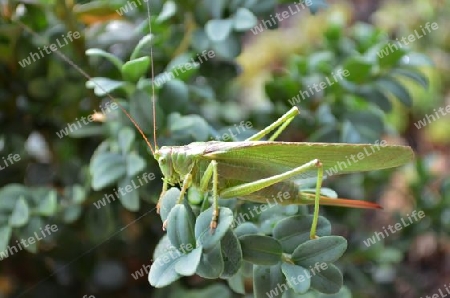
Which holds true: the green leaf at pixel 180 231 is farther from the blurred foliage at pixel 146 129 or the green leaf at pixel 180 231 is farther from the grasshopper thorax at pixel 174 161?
the grasshopper thorax at pixel 174 161

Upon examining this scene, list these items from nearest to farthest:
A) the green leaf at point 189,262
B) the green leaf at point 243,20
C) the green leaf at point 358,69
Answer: the green leaf at point 189,262 < the green leaf at point 243,20 < the green leaf at point 358,69

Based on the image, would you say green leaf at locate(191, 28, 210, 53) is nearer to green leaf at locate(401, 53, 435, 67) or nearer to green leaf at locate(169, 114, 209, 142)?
green leaf at locate(169, 114, 209, 142)

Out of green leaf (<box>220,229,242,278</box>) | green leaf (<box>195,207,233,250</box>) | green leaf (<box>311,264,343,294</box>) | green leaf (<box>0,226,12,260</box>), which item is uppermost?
green leaf (<box>0,226,12,260</box>)

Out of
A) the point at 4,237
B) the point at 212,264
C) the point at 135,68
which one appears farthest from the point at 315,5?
the point at 4,237

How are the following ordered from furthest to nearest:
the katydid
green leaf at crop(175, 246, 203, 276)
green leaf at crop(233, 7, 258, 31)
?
1. green leaf at crop(233, 7, 258, 31)
2. the katydid
3. green leaf at crop(175, 246, 203, 276)

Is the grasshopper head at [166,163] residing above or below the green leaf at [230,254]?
above

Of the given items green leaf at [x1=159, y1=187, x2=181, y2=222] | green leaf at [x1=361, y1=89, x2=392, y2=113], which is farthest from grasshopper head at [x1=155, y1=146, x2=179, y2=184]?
green leaf at [x1=361, y1=89, x2=392, y2=113]

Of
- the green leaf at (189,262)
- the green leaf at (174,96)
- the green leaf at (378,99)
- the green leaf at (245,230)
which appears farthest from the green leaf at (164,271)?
the green leaf at (378,99)

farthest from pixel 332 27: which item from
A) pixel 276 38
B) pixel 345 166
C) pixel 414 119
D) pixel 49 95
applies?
pixel 276 38
